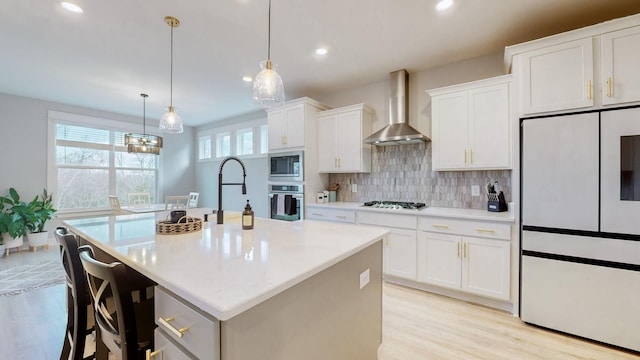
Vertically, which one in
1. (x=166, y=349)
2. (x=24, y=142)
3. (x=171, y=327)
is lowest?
(x=166, y=349)

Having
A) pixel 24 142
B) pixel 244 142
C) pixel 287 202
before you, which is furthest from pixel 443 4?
pixel 24 142

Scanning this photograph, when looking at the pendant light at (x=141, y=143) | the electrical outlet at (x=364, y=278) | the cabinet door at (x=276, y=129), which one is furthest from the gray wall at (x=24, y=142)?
the electrical outlet at (x=364, y=278)

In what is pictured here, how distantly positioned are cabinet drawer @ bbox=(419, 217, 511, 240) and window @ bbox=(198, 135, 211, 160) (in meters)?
5.68

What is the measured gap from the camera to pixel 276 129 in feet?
A: 13.5

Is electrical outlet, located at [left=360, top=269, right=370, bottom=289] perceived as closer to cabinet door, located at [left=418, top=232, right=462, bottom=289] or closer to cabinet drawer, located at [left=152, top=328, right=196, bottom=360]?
cabinet drawer, located at [left=152, top=328, right=196, bottom=360]

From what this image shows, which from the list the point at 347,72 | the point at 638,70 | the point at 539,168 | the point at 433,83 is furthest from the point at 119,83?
the point at 638,70

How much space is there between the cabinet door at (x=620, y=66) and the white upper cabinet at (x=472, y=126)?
691 millimetres

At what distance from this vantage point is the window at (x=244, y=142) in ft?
19.1

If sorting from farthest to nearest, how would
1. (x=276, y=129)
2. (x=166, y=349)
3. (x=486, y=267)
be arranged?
(x=276, y=129), (x=486, y=267), (x=166, y=349)

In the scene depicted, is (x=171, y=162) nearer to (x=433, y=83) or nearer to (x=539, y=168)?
(x=433, y=83)

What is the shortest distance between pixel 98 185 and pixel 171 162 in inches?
60.3

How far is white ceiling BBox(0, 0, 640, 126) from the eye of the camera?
7.29 ft

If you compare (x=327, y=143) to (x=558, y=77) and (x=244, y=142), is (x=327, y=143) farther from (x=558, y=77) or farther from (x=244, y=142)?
(x=244, y=142)

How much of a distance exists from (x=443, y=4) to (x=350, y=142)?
6.24 ft
